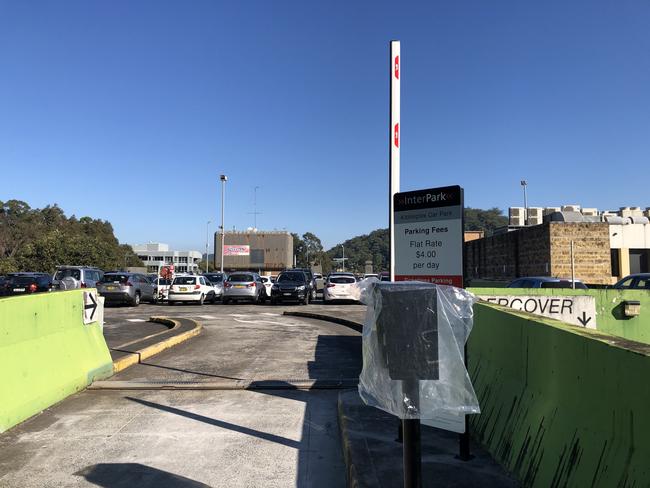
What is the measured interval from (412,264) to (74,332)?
5380 millimetres

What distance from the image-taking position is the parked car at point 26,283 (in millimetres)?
22438

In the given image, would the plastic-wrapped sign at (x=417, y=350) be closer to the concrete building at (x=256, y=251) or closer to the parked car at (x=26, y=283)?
the parked car at (x=26, y=283)

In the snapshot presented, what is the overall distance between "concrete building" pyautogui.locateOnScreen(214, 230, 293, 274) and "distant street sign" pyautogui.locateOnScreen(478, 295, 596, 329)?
97298mm

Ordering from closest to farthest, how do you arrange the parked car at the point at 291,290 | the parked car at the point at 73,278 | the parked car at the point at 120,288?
the parked car at the point at 73,278 → the parked car at the point at 120,288 → the parked car at the point at 291,290

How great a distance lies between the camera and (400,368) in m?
2.80

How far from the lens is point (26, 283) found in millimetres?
22641

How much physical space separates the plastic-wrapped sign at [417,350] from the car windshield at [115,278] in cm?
2282

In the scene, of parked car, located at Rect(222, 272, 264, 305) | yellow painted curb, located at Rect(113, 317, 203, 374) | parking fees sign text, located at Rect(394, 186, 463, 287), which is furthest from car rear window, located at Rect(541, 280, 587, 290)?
parked car, located at Rect(222, 272, 264, 305)

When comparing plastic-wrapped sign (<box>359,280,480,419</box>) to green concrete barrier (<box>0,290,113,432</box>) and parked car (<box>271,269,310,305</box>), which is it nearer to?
green concrete barrier (<box>0,290,113,432</box>)

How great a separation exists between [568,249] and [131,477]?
2569 centimetres

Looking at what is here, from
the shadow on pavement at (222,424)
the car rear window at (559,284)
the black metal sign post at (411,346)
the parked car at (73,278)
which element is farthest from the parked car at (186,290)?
the black metal sign post at (411,346)

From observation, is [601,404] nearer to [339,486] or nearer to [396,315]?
[396,315]

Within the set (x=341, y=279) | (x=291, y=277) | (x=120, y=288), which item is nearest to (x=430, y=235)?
(x=341, y=279)

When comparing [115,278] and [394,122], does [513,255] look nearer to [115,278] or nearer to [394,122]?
[115,278]
